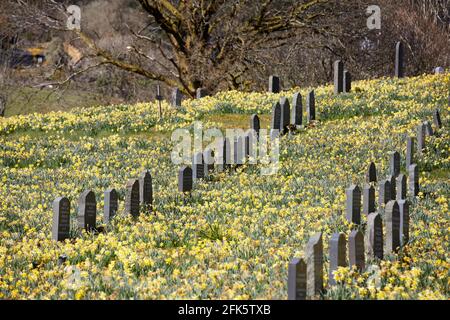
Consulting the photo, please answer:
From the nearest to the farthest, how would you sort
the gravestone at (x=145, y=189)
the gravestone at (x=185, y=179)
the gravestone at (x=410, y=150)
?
the gravestone at (x=145, y=189)
the gravestone at (x=185, y=179)
the gravestone at (x=410, y=150)

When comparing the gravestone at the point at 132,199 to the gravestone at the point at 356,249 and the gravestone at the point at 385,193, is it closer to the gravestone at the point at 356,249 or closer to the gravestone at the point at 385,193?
the gravestone at the point at 385,193

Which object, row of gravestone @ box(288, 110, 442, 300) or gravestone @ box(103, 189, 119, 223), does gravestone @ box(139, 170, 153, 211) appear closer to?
gravestone @ box(103, 189, 119, 223)

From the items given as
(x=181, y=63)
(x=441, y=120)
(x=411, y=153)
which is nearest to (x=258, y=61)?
(x=181, y=63)

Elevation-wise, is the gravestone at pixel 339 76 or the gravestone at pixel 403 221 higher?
the gravestone at pixel 339 76

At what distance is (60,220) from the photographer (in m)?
9.95

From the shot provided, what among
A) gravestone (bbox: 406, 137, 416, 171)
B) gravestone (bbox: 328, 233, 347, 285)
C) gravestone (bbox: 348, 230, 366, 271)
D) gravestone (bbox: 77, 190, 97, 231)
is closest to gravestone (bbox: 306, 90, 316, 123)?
gravestone (bbox: 406, 137, 416, 171)

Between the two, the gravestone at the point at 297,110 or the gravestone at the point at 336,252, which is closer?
the gravestone at the point at 336,252

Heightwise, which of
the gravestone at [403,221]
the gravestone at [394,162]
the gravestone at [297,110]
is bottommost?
the gravestone at [403,221]

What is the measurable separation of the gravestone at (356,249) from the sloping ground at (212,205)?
135mm

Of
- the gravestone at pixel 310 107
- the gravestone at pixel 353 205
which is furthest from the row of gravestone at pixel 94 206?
the gravestone at pixel 310 107

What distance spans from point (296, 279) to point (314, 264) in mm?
543

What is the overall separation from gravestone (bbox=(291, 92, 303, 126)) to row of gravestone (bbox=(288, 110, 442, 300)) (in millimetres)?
7201

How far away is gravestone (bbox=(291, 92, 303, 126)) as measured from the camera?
61.2 feet

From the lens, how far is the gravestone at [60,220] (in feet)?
32.6
